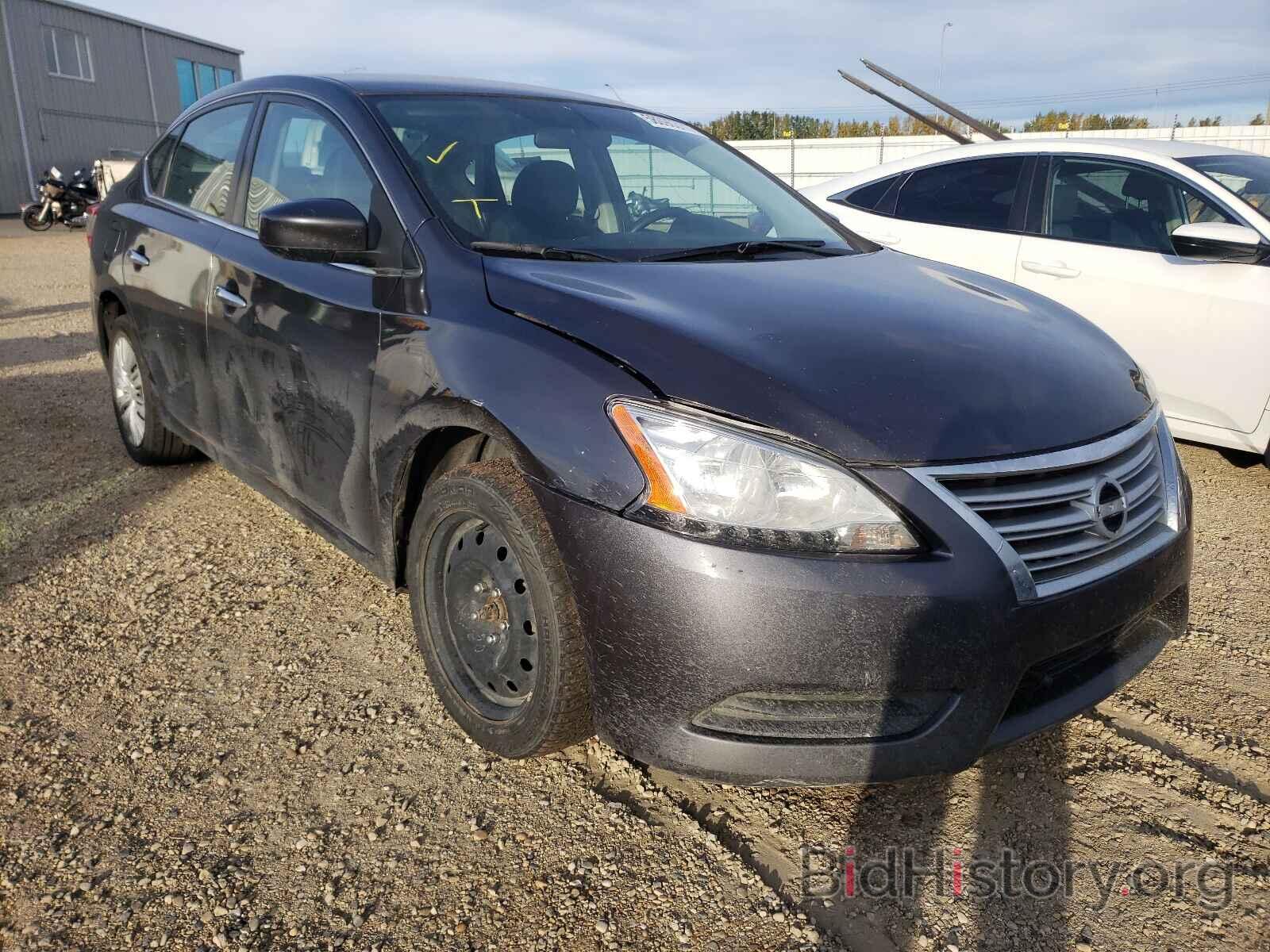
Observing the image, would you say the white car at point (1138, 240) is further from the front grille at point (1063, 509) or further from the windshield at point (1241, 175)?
the front grille at point (1063, 509)

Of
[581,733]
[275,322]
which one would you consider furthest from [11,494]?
[581,733]

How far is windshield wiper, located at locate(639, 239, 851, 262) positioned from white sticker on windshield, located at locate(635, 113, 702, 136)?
817 millimetres

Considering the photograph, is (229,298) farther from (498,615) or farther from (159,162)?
(498,615)

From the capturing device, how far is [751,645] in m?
1.79

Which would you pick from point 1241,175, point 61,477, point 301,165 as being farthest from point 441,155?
point 1241,175

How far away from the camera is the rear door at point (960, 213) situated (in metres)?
5.17

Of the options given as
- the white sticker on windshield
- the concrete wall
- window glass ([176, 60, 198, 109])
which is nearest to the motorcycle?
window glass ([176, 60, 198, 109])

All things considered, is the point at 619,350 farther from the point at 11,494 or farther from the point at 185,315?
the point at 11,494

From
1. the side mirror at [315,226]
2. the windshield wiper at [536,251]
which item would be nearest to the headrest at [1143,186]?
the windshield wiper at [536,251]

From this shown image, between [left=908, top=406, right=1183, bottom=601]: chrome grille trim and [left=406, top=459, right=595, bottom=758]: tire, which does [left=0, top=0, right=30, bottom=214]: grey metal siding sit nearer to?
[left=406, top=459, right=595, bottom=758]: tire

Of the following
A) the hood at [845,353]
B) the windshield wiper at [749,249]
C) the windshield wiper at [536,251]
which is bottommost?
the hood at [845,353]

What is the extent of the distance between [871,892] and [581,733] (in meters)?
0.70

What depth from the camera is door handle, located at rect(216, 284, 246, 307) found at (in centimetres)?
308

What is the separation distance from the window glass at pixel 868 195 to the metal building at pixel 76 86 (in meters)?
25.3
